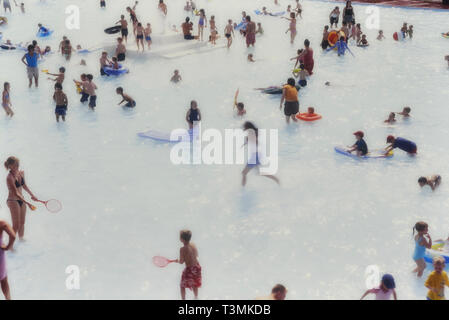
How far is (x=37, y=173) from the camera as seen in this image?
1165 cm

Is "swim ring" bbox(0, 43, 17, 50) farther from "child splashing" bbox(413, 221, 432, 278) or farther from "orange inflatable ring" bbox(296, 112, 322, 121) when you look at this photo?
"child splashing" bbox(413, 221, 432, 278)

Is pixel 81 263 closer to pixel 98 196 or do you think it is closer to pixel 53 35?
pixel 98 196

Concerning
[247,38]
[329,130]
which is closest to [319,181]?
[329,130]

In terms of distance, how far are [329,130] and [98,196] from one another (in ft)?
20.9

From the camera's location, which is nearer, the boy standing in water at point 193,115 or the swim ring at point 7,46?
the boy standing in water at point 193,115

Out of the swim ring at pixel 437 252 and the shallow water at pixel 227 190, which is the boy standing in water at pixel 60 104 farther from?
the swim ring at pixel 437 252

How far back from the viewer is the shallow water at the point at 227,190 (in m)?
8.25

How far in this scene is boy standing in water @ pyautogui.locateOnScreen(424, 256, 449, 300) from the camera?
668cm

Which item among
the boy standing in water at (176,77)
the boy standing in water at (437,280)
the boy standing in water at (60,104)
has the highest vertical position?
the boy standing in water at (176,77)

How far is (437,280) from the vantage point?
266 inches

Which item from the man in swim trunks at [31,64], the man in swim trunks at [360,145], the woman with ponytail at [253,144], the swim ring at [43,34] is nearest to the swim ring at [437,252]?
the woman with ponytail at [253,144]

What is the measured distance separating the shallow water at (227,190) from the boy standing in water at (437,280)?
2.69ft

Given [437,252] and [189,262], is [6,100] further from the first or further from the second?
[437,252]

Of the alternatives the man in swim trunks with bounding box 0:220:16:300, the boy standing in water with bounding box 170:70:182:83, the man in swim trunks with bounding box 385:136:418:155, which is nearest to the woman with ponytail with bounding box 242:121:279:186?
the man in swim trunks with bounding box 385:136:418:155
